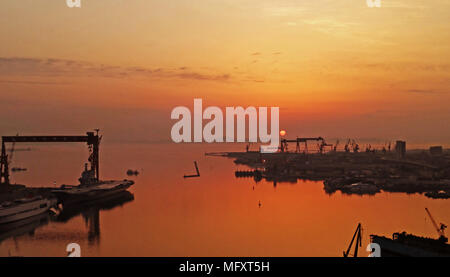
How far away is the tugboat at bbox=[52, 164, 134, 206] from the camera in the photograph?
20.3 meters

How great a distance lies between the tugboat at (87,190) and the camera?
20266 millimetres

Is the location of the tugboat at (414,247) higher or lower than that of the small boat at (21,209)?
lower

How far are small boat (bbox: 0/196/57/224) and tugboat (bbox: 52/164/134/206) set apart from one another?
7.79 ft

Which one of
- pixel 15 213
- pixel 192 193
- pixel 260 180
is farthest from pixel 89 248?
pixel 260 180

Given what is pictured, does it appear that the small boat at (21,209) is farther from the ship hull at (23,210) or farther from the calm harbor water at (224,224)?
the calm harbor water at (224,224)

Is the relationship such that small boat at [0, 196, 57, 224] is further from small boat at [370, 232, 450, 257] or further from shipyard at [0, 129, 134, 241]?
small boat at [370, 232, 450, 257]

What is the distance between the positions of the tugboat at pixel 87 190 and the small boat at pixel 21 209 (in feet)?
7.79

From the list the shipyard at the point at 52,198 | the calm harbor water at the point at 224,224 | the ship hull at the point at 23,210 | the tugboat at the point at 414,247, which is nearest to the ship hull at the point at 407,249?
the tugboat at the point at 414,247

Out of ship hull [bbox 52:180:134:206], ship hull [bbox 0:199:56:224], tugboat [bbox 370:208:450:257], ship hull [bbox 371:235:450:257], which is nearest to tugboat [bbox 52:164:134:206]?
ship hull [bbox 52:180:134:206]

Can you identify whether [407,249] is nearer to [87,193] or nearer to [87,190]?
[87,193]

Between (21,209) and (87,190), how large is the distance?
587 cm

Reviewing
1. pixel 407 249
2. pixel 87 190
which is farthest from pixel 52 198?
pixel 407 249

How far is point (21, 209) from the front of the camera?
1583 centimetres
